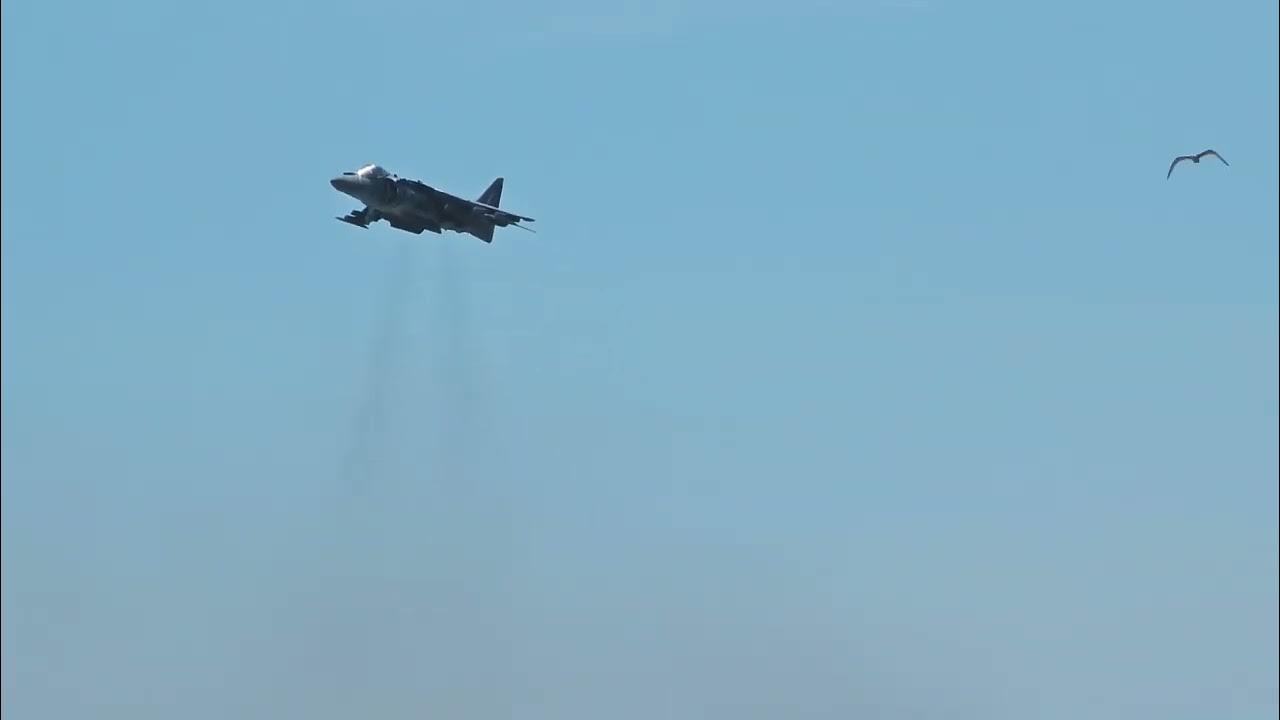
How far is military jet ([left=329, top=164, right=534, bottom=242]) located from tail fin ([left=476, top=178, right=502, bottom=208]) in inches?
750

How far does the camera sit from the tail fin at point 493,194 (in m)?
166

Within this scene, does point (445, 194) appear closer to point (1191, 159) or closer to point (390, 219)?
point (390, 219)

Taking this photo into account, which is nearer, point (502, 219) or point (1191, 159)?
point (1191, 159)

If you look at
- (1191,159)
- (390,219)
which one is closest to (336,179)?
(390,219)

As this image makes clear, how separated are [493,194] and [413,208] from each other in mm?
24213

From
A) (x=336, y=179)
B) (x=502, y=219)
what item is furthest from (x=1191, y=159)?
(x=336, y=179)

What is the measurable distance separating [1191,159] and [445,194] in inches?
2372

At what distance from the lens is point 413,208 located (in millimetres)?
143250

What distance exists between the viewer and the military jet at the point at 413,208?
140 m

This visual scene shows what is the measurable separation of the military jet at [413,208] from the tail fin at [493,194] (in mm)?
19061

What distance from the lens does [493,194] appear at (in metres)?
167

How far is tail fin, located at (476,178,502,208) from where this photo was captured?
16612cm

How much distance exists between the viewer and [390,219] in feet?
470

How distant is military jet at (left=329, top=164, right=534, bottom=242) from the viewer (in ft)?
460
